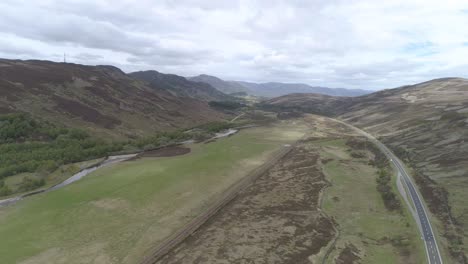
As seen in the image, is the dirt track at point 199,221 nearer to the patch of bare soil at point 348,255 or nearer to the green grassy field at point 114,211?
the green grassy field at point 114,211

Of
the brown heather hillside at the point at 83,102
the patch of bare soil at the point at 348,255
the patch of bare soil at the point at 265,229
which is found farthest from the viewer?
the brown heather hillside at the point at 83,102

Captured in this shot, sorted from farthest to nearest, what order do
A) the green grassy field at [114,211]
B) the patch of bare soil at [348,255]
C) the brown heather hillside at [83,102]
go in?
the brown heather hillside at [83,102] → the patch of bare soil at [348,255] → the green grassy field at [114,211]

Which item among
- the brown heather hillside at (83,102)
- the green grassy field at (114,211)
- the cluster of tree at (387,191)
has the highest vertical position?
the brown heather hillside at (83,102)

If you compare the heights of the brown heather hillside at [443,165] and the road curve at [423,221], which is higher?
the brown heather hillside at [443,165]

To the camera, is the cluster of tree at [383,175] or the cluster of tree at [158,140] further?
the cluster of tree at [158,140]

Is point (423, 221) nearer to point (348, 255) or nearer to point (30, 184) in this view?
point (348, 255)

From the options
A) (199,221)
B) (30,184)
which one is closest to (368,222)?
(199,221)

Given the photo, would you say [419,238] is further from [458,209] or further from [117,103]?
[117,103]

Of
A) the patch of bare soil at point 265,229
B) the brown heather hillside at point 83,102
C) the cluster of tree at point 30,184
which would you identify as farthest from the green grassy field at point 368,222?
the brown heather hillside at point 83,102
